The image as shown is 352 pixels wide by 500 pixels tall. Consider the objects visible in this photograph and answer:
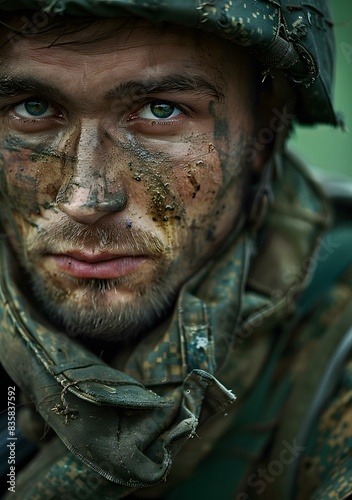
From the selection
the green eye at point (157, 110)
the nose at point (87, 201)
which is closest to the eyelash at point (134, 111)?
the green eye at point (157, 110)

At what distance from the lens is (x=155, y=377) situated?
4.22 ft

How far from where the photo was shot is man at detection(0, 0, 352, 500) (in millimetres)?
1185

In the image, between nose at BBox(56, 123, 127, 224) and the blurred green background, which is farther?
the blurred green background

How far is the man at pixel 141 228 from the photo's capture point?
3.89 ft

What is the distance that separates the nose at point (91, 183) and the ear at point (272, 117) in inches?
14.7

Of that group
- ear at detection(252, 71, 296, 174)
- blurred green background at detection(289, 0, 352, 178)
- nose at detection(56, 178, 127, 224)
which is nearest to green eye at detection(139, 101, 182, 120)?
nose at detection(56, 178, 127, 224)

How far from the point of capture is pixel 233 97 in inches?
52.6

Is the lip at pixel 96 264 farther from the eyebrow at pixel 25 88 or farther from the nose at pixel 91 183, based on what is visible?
the eyebrow at pixel 25 88

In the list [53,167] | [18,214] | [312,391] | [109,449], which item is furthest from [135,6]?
[312,391]

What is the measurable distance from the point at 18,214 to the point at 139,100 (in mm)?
306

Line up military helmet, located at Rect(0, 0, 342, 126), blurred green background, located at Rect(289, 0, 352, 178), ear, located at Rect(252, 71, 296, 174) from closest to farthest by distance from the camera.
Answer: military helmet, located at Rect(0, 0, 342, 126)
ear, located at Rect(252, 71, 296, 174)
blurred green background, located at Rect(289, 0, 352, 178)

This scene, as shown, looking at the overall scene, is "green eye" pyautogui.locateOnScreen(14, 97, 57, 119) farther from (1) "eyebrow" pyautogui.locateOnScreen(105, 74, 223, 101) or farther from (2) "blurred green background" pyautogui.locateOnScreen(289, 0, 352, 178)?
(2) "blurred green background" pyautogui.locateOnScreen(289, 0, 352, 178)

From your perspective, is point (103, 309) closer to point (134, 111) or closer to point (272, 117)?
point (134, 111)

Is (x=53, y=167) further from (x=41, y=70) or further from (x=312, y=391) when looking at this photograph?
(x=312, y=391)
